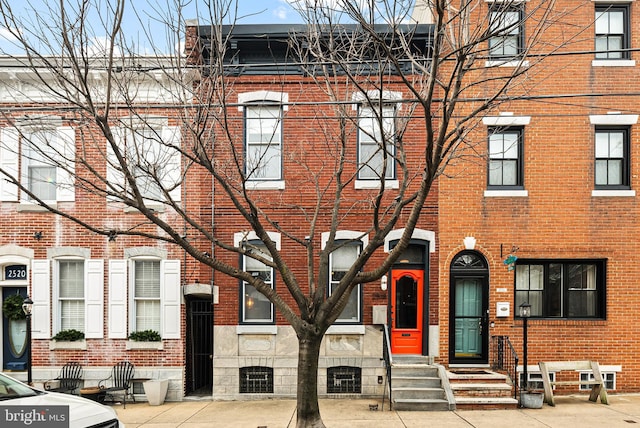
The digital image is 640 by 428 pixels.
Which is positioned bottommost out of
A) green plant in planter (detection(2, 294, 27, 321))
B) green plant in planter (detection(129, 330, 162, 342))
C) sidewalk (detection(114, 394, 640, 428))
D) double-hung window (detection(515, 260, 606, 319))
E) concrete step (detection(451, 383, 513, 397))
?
sidewalk (detection(114, 394, 640, 428))

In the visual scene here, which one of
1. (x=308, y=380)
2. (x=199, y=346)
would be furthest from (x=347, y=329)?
(x=308, y=380)

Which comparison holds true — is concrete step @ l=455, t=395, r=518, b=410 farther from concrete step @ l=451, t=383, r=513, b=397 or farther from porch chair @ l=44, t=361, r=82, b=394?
porch chair @ l=44, t=361, r=82, b=394

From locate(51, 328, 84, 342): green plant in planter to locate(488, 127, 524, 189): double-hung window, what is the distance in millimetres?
10392

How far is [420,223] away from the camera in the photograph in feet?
39.3

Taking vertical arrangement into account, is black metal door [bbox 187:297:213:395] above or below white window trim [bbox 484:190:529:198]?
below

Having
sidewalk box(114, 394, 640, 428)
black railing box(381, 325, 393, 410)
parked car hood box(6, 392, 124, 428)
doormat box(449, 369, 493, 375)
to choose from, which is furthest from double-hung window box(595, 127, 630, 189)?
parked car hood box(6, 392, 124, 428)

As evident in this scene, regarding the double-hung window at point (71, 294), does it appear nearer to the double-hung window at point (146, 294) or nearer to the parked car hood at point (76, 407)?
the double-hung window at point (146, 294)

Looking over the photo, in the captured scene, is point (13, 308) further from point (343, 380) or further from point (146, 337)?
point (343, 380)

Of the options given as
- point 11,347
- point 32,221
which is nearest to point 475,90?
point 32,221

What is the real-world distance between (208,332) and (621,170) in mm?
10719

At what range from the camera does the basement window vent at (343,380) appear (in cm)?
1184

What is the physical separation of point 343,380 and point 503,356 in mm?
3723

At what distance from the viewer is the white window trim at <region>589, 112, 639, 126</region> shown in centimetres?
1162

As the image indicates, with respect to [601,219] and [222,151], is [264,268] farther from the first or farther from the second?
[601,219]
